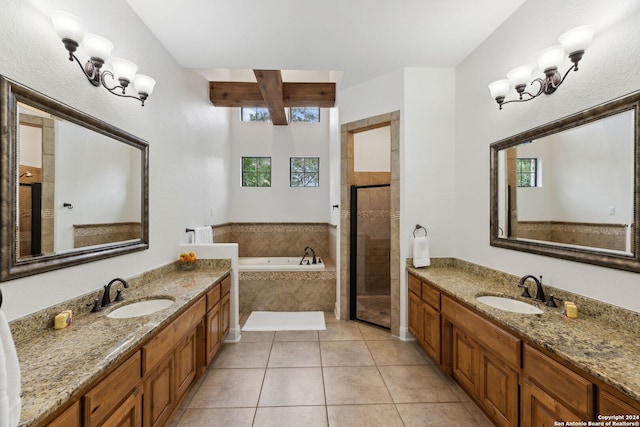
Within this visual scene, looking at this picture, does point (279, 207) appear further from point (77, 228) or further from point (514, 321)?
point (514, 321)

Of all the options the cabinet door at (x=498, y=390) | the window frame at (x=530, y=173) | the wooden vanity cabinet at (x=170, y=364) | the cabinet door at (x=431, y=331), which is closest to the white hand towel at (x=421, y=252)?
the cabinet door at (x=431, y=331)

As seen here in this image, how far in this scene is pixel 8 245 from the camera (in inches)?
49.6

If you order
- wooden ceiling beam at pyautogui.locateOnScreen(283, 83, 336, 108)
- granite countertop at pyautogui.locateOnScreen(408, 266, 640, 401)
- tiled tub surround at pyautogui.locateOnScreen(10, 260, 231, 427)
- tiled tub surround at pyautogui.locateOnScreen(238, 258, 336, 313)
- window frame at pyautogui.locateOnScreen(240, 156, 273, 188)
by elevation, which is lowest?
tiled tub surround at pyautogui.locateOnScreen(238, 258, 336, 313)

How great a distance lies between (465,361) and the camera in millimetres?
2084

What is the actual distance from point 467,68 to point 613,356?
2695 mm

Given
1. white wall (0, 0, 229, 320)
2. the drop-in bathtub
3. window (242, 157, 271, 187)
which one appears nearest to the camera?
white wall (0, 0, 229, 320)

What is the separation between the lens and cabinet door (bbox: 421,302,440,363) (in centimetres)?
242

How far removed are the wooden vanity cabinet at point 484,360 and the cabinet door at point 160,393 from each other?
78.9 inches

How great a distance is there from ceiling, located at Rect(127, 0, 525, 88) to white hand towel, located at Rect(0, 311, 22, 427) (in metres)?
2.31

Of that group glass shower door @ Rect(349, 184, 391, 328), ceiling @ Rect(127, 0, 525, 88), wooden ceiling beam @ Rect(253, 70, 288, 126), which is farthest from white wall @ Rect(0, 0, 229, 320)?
glass shower door @ Rect(349, 184, 391, 328)

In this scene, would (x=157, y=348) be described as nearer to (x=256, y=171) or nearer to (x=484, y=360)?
(x=484, y=360)

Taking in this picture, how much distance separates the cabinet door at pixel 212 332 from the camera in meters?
2.38

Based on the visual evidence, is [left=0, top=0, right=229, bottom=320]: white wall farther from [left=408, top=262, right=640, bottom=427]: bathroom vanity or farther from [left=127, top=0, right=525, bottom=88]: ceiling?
[left=408, top=262, right=640, bottom=427]: bathroom vanity

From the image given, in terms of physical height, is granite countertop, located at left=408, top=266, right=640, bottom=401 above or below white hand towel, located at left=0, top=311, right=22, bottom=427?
below
